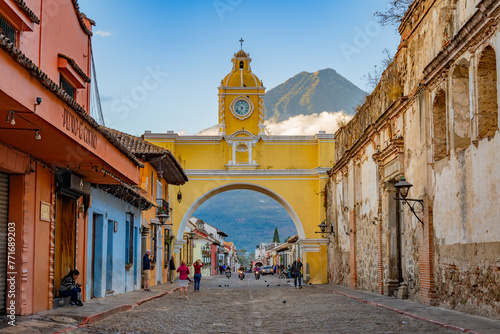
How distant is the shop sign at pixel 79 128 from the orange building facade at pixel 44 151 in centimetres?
2

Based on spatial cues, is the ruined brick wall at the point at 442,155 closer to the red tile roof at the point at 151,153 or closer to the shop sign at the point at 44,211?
the shop sign at the point at 44,211

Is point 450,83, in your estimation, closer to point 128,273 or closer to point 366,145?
point 366,145

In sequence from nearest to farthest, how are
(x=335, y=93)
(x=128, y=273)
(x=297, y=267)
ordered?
1. (x=128, y=273)
2. (x=297, y=267)
3. (x=335, y=93)

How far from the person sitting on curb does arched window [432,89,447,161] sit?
739 cm

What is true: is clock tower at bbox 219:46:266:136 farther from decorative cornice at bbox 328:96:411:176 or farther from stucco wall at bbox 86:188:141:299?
stucco wall at bbox 86:188:141:299

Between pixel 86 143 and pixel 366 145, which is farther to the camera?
pixel 366 145

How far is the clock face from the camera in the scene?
34.6m

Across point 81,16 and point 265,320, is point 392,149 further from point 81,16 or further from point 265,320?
point 81,16

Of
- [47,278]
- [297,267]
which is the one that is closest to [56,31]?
[47,278]

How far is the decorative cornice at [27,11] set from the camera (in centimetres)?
962

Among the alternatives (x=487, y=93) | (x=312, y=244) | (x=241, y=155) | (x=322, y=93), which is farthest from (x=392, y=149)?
(x=322, y=93)

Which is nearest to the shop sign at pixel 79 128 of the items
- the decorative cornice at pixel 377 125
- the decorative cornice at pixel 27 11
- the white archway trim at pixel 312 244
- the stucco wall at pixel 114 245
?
the decorative cornice at pixel 27 11

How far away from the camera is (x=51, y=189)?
12.0 metres

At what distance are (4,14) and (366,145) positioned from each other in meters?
13.0
